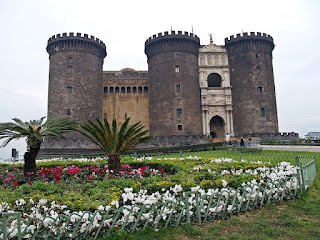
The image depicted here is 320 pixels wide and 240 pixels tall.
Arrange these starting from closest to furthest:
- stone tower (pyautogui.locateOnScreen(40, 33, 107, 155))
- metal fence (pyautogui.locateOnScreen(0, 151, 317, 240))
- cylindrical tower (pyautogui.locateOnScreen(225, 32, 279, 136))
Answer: metal fence (pyautogui.locateOnScreen(0, 151, 317, 240)) → stone tower (pyautogui.locateOnScreen(40, 33, 107, 155)) → cylindrical tower (pyautogui.locateOnScreen(225, 32, 279, 136))

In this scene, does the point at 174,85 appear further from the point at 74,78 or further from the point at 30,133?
the point at 30,133

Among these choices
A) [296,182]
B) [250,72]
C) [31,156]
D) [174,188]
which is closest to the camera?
[174,188]

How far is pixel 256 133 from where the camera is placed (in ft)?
107

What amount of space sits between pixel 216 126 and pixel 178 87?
8317 mm

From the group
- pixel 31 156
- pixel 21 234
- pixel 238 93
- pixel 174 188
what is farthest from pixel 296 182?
pixel 238 93

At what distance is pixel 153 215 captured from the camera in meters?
4.75

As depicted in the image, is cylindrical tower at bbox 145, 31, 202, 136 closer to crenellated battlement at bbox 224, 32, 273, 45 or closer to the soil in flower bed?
crenellated battlement at bbox 224, 32, 273, 45

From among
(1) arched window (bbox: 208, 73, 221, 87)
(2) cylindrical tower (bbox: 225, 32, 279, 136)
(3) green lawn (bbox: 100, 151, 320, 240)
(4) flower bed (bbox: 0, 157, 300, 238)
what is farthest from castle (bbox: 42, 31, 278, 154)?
(3) green lawn (bbox: 100, 151, 320, 240)

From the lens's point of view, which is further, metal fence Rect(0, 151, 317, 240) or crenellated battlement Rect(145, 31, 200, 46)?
crenellated battlement Rect(145, 31, 200, 46)

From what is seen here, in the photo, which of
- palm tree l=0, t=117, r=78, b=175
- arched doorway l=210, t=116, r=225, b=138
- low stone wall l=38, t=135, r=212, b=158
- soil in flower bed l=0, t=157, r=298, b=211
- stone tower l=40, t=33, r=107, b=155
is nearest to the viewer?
soil in flower bed l=0, t=157, r=298, b=211

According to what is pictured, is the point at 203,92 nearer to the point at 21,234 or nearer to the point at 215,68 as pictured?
the point at 215,68

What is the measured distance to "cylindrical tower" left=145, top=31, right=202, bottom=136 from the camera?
108ft

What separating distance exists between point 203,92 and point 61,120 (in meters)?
26.7

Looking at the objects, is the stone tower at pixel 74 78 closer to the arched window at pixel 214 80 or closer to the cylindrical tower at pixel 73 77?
the cylindrical tower at pixel 73 77
